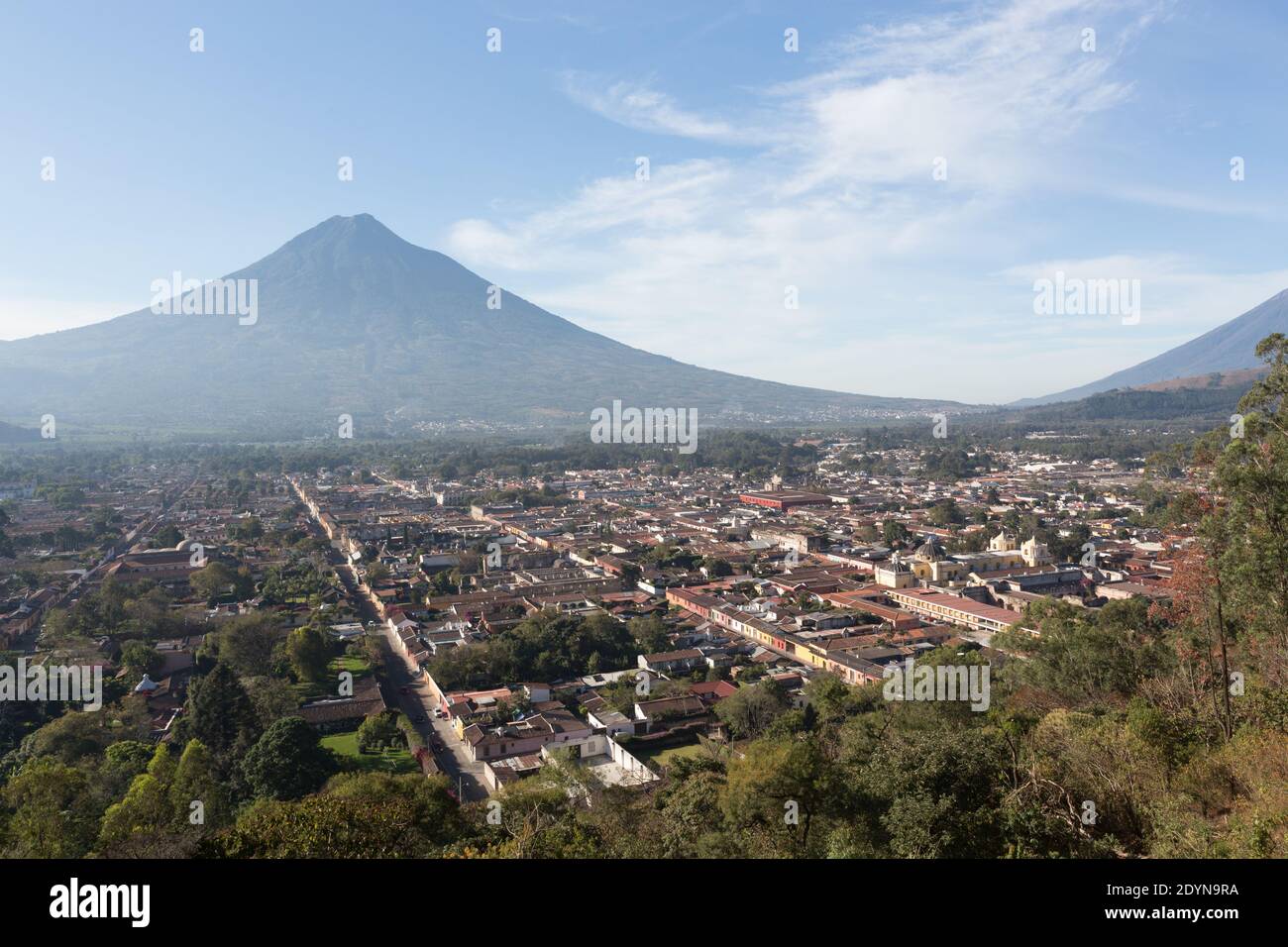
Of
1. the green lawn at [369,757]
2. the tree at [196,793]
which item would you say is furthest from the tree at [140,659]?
the tree at [196,793]

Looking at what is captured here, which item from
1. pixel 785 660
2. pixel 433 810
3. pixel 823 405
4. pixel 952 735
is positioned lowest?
pixel 785 660

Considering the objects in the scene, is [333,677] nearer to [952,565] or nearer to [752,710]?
[752,710]

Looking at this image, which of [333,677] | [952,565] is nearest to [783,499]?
[952,565]

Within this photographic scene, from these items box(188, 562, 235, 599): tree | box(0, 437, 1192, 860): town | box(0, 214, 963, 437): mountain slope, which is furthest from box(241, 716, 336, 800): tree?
box(0, 214, 963, 437): mountain slope

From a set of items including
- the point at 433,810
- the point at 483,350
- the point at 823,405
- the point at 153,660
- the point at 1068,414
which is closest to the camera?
the point at 433,810

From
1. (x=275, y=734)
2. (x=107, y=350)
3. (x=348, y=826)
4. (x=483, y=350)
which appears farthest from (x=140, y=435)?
(x=348, y=826)

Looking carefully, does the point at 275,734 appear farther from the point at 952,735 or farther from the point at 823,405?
the point at 823,405

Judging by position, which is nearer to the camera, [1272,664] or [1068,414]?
[1272,664]
